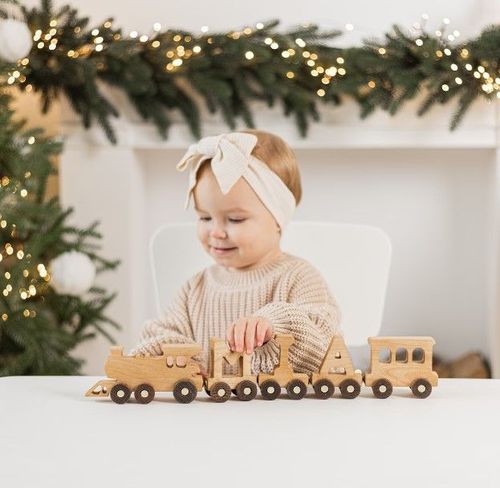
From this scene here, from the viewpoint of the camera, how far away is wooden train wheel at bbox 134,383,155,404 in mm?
1181

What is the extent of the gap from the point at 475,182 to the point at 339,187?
1.68 ft

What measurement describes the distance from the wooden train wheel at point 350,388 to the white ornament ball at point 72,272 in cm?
193

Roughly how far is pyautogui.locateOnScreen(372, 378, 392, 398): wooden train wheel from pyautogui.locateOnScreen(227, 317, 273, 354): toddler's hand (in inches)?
5.6

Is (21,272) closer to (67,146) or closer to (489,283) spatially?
(67,146)

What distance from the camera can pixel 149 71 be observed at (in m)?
3.44

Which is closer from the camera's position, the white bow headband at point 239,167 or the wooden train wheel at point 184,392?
the wooden train wheel at point 184,392

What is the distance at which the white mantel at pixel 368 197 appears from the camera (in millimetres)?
3713

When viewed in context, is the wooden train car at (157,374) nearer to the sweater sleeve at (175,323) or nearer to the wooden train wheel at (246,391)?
the wooden train wheel at (246,391)

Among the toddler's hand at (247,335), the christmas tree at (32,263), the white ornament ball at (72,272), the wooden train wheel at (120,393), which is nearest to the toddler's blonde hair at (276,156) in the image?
the toddler's hand at (247,335)

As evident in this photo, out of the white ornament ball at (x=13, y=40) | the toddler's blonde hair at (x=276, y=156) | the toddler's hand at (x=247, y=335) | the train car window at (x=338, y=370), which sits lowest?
the train car window at (x=338, y=370)

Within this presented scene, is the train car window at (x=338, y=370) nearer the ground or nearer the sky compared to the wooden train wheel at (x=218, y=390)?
nearer the sky

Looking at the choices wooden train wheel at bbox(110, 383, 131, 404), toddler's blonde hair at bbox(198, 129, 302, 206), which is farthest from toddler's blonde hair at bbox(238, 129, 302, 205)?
wooden train wheel at bbox(110, 383, 131, 404)

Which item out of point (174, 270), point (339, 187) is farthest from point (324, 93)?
point (174, 270)

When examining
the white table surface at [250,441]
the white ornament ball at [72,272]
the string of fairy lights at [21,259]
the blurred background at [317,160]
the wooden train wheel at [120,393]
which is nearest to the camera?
the white table surface at [250,441]
